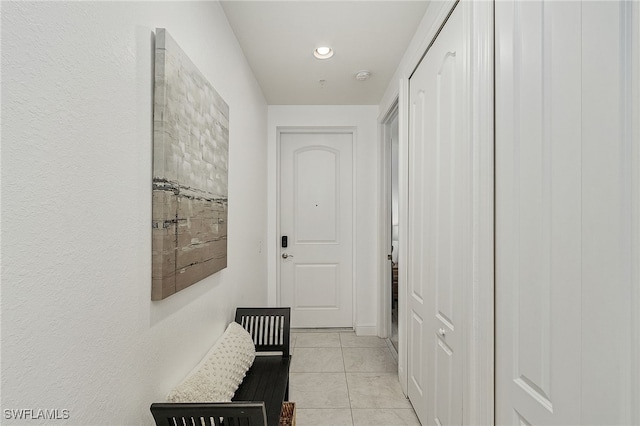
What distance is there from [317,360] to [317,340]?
504 millimetres

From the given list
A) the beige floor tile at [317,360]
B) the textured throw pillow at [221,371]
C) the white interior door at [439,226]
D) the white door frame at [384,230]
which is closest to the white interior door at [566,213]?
the white interior door at [439,226]

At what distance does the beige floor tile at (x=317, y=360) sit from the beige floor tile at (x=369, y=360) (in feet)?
0.25

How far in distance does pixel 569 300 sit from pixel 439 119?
115 centimetres

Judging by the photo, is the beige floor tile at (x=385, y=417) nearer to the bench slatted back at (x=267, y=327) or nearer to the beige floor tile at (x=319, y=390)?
the beige floor tile at (x=319, y=390)

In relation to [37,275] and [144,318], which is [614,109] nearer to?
[37,275]

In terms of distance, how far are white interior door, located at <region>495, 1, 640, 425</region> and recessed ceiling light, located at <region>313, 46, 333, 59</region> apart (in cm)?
141

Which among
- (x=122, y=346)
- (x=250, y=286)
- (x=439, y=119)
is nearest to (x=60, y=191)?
(x=122, y=346)

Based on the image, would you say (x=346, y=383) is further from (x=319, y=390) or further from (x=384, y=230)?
(x=384, y=230)

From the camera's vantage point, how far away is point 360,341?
3543mm

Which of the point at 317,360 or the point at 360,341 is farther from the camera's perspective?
the point at 360,341

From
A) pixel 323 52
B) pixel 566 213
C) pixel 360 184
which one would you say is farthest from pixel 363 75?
pixel 566 213

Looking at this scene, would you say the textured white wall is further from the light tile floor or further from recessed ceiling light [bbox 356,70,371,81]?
recessed ceiling light [bbox 356,70,371,81]

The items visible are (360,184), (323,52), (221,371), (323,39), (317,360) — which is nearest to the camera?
(221,371)

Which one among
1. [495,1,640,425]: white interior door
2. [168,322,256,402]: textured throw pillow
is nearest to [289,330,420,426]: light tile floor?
[168,322,256,402]: textured throw pillow
